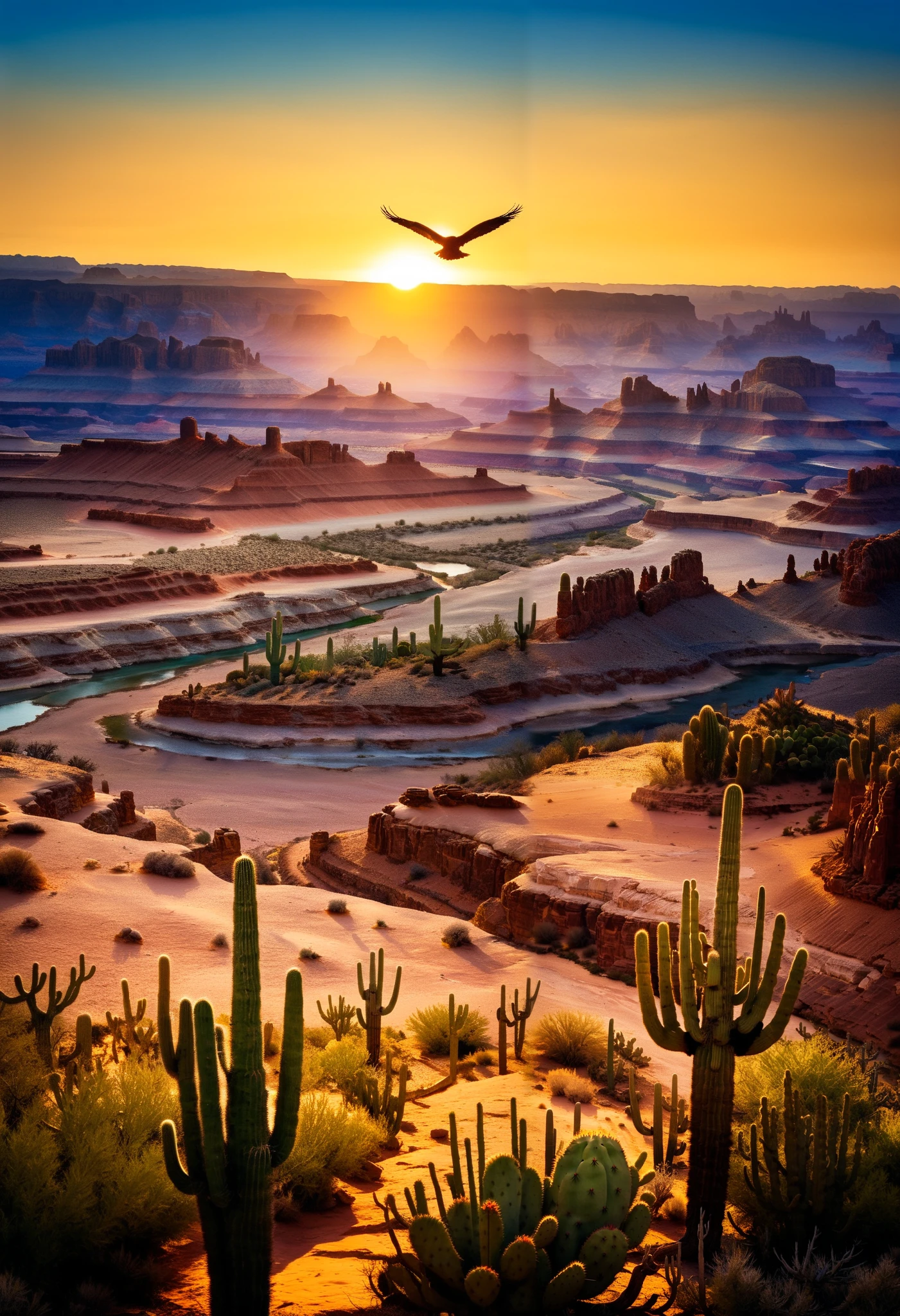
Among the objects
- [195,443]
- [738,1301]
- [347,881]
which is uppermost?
[195,443]

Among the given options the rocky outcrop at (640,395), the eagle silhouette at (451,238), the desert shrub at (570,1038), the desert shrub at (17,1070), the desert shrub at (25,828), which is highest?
the rocky outcrop at (640,395)

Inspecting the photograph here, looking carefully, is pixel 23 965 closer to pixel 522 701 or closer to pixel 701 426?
pixel 522 701

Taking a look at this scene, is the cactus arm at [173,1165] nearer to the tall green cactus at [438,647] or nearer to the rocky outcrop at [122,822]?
the rocky outcrop at [122,822]

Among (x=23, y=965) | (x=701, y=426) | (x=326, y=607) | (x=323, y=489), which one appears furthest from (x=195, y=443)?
(x=23, y=965)

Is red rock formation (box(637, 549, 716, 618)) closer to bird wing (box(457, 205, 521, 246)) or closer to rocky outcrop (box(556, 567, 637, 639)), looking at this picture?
rocky outcrop (box(556, 567, 637, 639))

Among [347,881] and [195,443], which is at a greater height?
[195,443]

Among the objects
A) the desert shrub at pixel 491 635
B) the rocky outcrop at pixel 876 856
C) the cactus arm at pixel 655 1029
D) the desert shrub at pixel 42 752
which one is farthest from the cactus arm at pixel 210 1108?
the desert shrub at pixel 491 635

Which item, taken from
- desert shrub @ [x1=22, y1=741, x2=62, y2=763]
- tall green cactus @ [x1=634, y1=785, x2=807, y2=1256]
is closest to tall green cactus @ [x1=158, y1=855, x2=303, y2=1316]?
tall green cactus @ [x1=634, y1=785, x2=807, y2=1256]
